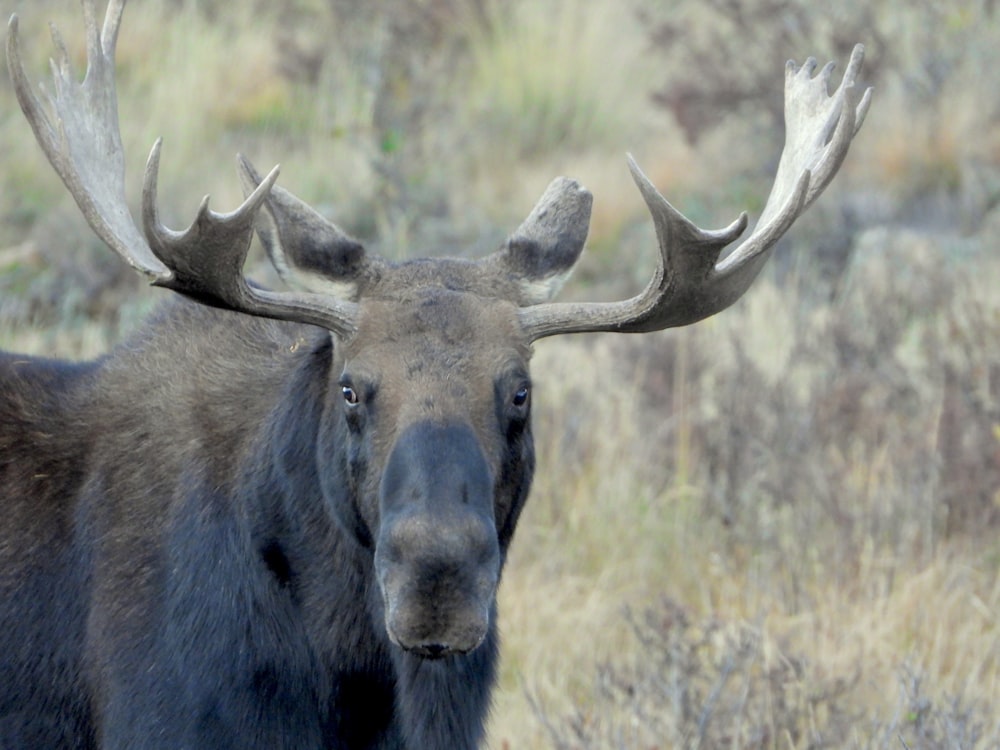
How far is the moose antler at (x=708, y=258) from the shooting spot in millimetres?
3406

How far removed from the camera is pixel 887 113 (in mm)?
10797

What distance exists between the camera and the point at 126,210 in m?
3.66

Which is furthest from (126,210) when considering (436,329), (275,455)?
(436,329)

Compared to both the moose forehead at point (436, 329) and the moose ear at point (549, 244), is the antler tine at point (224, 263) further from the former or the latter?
the moose ear at point (549, 244)

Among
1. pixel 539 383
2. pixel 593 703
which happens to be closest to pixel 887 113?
pixel 539 383

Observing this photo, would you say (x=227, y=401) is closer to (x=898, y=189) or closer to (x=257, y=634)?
(x=257, y=634)

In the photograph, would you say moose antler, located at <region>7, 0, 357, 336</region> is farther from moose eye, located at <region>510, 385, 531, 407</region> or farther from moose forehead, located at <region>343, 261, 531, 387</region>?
moose eye, located at <region>510, 385, 531, 407</region>

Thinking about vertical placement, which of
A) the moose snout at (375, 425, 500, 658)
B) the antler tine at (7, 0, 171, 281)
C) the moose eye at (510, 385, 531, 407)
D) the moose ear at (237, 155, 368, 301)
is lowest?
the moose snout at (375, 425, 500, 658)

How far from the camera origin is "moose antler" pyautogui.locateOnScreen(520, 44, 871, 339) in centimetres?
341

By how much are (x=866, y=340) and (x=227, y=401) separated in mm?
4545

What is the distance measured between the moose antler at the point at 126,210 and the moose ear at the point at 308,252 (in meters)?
0.08

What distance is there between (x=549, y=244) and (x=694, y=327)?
4.17 m

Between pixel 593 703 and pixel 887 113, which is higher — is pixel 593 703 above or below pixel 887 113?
below

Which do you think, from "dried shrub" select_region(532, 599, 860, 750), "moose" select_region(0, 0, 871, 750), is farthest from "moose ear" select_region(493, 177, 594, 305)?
"dried shrub" select_region(532, 599, 860, 750)
